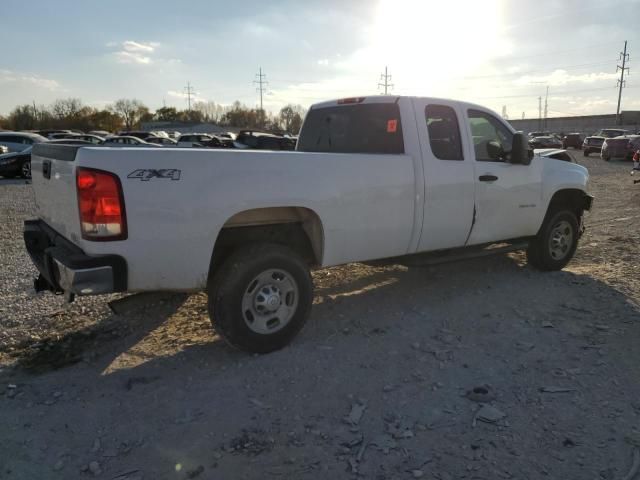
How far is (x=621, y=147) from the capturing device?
2886 centimetres

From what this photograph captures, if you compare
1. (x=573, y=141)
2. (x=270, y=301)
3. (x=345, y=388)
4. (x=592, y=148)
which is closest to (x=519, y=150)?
(x=270, y=301)

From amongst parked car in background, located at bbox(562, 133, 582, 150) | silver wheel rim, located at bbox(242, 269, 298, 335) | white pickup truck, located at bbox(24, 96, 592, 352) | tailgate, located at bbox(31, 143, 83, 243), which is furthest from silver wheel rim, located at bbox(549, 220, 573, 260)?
parked car in background, located at bbox(562, 133, 582, 150)

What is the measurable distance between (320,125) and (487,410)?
11.7 ft

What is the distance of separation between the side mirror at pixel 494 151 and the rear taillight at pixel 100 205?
3.90 meters

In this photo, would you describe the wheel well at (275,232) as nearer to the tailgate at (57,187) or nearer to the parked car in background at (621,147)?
the tailgate at (57,187)

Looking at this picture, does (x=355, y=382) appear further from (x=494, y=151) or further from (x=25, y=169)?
(x=25, y=169)

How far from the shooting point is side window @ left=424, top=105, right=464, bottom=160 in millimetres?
5078

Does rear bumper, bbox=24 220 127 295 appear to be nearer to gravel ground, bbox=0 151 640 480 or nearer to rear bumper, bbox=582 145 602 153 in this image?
gravel ground, bbox=0 151 640 480

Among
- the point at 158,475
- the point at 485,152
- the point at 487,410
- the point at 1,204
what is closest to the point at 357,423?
the point at 487,410

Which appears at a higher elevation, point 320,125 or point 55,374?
point 320,125

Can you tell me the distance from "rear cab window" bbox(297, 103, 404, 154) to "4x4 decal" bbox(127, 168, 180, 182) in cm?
222

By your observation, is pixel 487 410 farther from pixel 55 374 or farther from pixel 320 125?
pixel 320 125

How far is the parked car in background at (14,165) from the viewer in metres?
19.2

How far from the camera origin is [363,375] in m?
3.79
